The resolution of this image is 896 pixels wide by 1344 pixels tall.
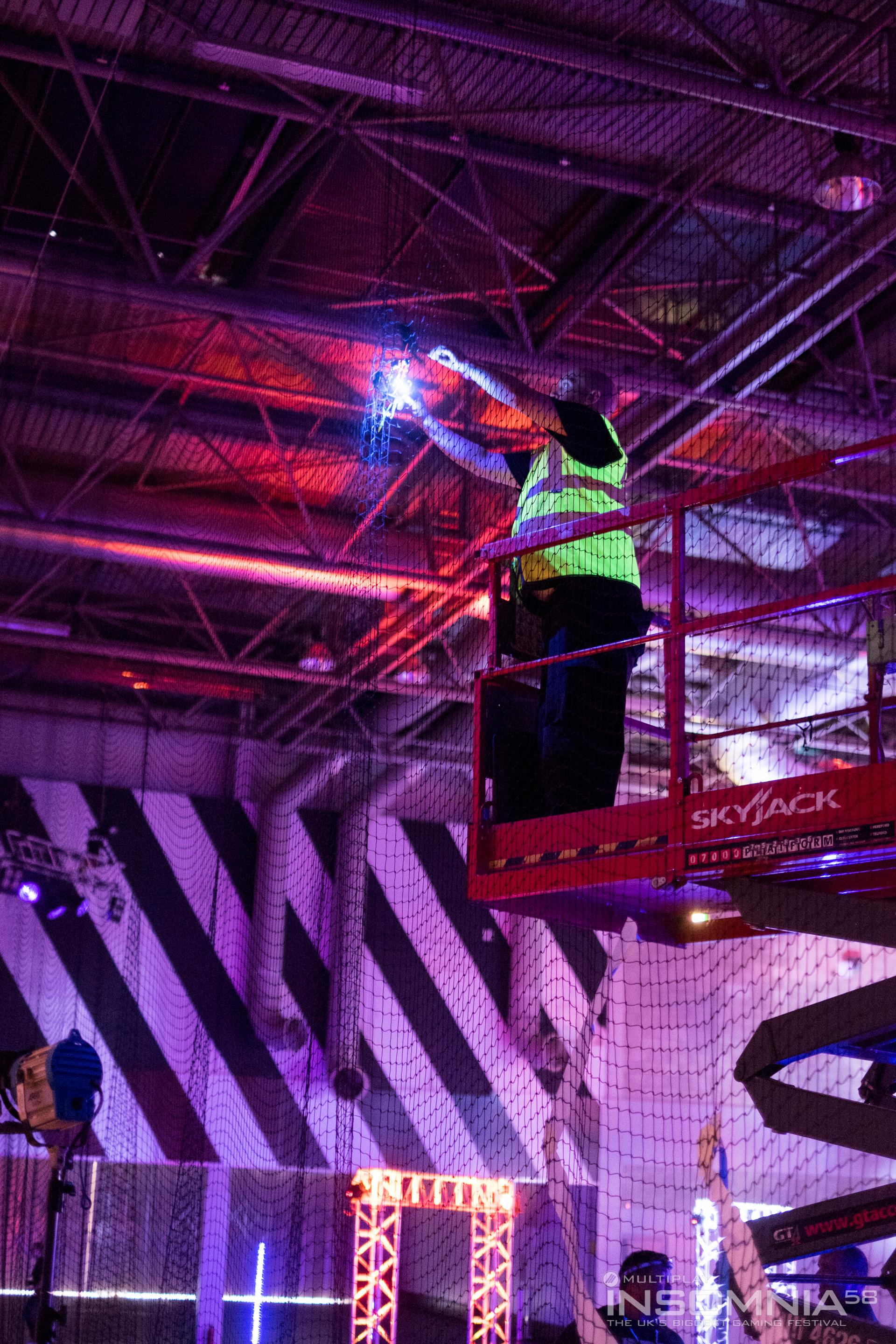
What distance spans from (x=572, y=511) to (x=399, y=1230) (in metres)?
11.9

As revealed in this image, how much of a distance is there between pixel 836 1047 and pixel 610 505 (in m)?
2.44

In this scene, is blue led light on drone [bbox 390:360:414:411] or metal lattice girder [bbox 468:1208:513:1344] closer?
blue led light on drone [bbox 390:360:414:411]

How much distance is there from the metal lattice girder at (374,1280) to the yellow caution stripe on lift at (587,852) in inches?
410

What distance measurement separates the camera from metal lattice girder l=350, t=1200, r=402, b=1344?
49.9 feet

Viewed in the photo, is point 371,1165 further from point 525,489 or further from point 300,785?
point 525,489

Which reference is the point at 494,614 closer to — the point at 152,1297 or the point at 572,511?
the point at 572,511

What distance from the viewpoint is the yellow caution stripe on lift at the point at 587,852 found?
17.6 feet

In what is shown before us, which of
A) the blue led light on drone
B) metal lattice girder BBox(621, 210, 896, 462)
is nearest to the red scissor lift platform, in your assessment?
the blue led light on drone

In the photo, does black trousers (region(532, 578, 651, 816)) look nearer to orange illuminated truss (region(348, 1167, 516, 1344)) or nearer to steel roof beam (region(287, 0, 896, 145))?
steel roof beam (region(287, 0, 896, 145))

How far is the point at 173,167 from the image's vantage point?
10094 mm

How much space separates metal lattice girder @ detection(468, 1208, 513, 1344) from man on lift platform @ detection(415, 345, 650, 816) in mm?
10795

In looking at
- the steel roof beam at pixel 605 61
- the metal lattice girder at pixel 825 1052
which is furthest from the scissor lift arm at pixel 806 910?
the steel roof beam at pixel 605 61

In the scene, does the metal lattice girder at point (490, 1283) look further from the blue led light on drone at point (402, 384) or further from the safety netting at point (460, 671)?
the blue led light on drone at point (402, 384)

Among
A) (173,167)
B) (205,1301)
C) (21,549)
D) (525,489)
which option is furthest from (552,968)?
(525,489)
